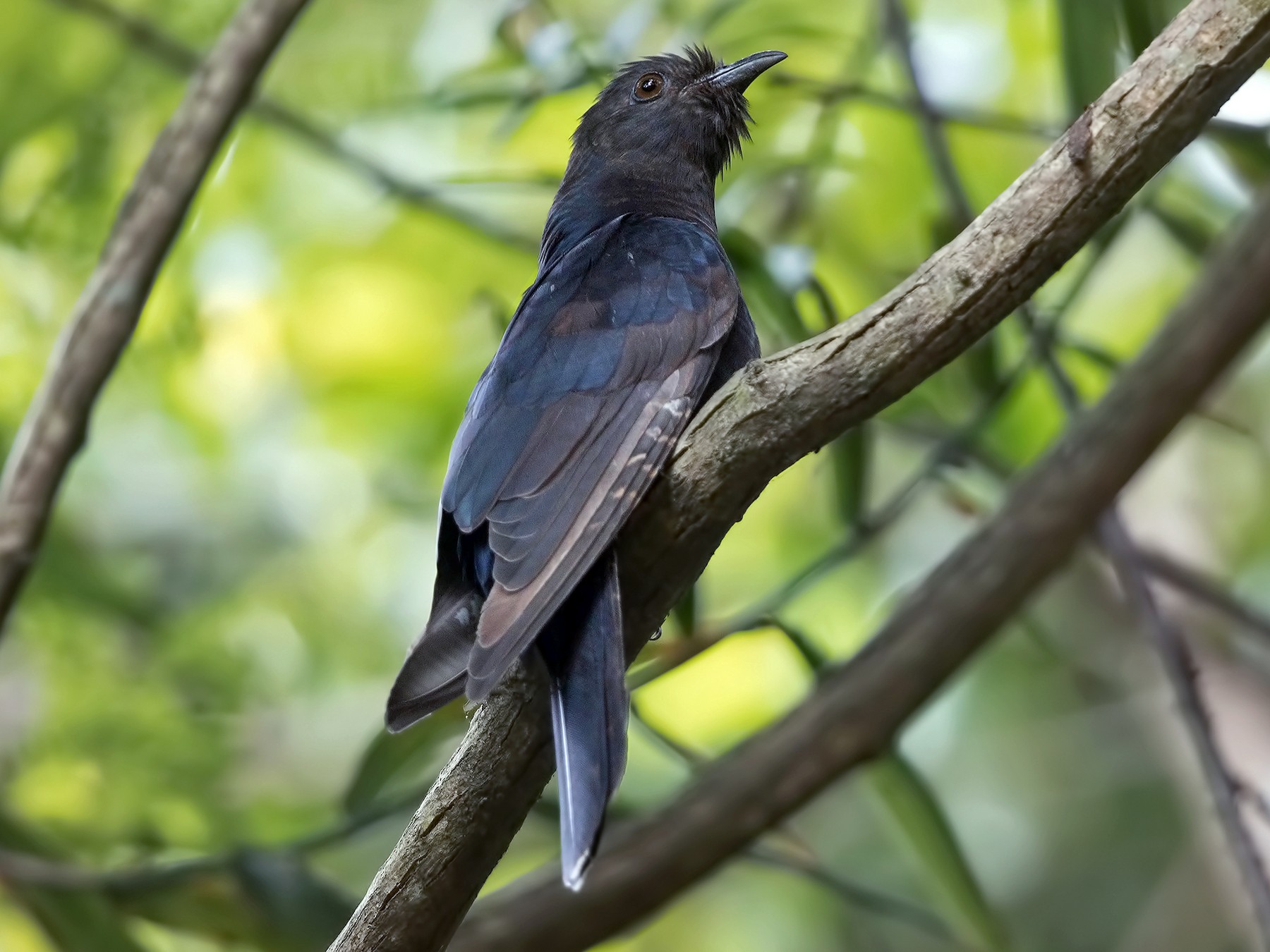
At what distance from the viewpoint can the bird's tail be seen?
2.02 metres

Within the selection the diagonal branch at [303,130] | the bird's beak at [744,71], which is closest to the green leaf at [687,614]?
the bird's beak at [744,71]

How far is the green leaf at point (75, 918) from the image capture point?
11.1 ft

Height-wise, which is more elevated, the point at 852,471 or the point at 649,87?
the point at 649,87

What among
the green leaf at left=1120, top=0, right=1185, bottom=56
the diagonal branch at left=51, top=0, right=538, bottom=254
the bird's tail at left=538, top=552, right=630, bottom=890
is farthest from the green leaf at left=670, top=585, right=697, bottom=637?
the green leaf at left=1120, top=0, right=1185, bottom=56

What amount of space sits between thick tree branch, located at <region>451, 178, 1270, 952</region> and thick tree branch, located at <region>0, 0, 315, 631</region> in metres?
1.48

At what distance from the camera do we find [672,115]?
367 centimetres

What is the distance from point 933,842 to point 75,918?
2.23m

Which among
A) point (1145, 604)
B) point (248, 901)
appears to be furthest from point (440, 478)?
point (1145, 604)

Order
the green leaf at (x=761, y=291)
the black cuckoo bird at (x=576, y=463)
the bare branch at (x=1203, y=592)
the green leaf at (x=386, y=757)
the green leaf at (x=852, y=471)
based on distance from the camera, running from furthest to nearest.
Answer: the bare branch at (x=1203, y=592) → the green leaf at (x=852, y=471) → the green leaf at (x=386, y=757) → the green leaf at (x=761, y=291) → the black cuckoo bird at (x=576, y=463)

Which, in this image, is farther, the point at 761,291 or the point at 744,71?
the point at 744,71

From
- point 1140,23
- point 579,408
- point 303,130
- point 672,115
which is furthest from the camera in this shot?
point 303,130

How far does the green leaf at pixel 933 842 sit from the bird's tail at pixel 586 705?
1.59 metres

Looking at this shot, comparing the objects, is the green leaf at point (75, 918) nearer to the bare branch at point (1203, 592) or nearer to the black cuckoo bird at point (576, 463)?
the black cuckoo bird at point (576, 463)

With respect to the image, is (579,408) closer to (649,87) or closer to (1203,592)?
(649,87)
